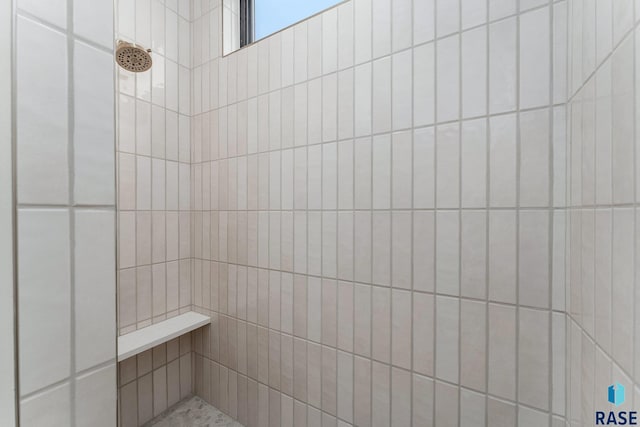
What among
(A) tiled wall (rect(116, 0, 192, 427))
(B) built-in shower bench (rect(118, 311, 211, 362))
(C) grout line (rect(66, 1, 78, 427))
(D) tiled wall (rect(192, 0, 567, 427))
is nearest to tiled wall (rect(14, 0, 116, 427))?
(C) grout line (rect(66, 1, 78, 427))

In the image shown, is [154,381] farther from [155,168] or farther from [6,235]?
[6,235]

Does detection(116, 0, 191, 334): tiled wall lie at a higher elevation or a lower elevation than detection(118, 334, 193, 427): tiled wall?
higher

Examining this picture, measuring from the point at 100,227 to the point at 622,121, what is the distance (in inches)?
35.8

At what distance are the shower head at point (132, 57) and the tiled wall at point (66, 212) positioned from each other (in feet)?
2.92

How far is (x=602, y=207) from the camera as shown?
0.60 m

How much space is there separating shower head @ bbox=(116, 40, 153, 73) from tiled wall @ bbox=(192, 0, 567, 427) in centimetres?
36

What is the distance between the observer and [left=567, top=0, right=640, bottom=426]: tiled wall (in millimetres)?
476

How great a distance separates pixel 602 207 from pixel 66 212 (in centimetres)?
97

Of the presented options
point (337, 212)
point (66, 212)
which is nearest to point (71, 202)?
point (66, 212)

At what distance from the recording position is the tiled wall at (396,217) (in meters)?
0.85

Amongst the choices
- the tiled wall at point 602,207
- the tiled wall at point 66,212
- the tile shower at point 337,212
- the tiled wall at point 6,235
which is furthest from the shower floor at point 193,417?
the tiled wall at point 602,207

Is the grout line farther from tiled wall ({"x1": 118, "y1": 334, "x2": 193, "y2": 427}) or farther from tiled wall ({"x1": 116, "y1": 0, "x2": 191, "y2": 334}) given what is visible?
tiled wall ({"x1": 118, "y1": 334, "x2": 193, "y2": 427})

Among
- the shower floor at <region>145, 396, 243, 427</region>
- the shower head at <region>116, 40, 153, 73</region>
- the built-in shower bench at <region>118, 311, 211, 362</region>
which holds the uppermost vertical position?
the shower head at <region>116, 40, 153, 73</region>

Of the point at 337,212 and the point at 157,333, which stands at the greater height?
the point at 337,212
